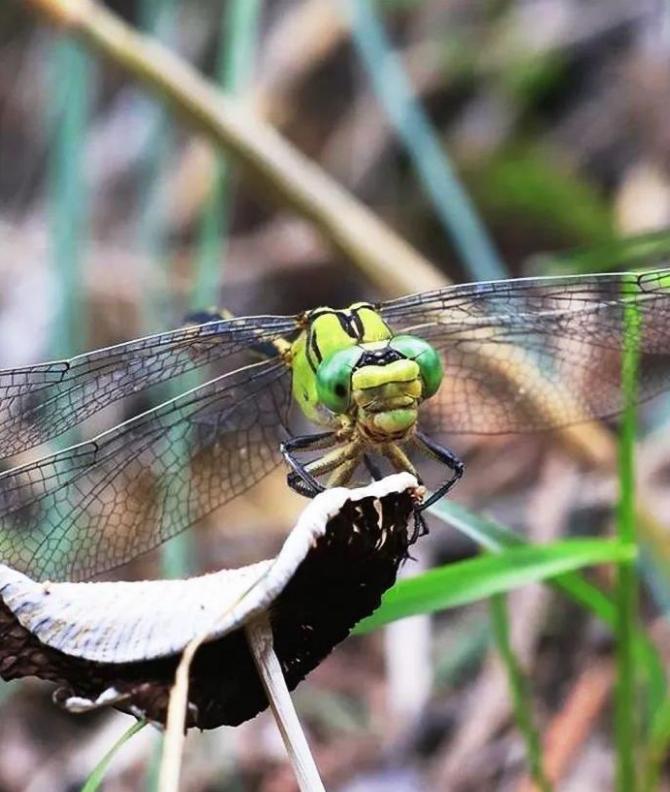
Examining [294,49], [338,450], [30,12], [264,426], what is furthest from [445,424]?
[294,49]

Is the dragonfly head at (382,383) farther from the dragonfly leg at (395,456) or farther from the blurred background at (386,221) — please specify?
the blurred background at (386,221)

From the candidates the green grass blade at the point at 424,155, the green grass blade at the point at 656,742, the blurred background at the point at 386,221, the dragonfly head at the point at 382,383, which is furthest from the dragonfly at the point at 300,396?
A: the green grass blade at the point at 424,155

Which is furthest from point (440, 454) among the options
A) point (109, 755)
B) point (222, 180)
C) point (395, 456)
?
point (222, 180)

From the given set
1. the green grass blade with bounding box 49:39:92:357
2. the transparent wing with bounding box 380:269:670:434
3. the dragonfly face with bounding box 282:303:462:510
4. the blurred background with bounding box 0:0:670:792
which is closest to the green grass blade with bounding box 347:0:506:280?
the blurred background with bounding box 0:0:670:792

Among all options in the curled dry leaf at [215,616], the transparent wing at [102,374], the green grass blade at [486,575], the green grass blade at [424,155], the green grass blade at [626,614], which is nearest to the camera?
the curled dry leaf at [215,616]

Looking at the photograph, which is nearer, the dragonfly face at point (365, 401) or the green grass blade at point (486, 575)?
the green grass blade at point (486, 575)

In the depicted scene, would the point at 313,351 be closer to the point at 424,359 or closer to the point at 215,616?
the point at 424,359

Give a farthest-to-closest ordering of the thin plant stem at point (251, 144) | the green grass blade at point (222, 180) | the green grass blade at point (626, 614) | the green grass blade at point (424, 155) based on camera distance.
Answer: the green grass blade at point (424, 155) < the green grass blade at point (222, 180) < the thin plant stem at point (251, 144) < the green grass blade at point (626, 614)

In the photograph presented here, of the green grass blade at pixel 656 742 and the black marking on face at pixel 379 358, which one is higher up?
the black marking on face at pixel 379 358
